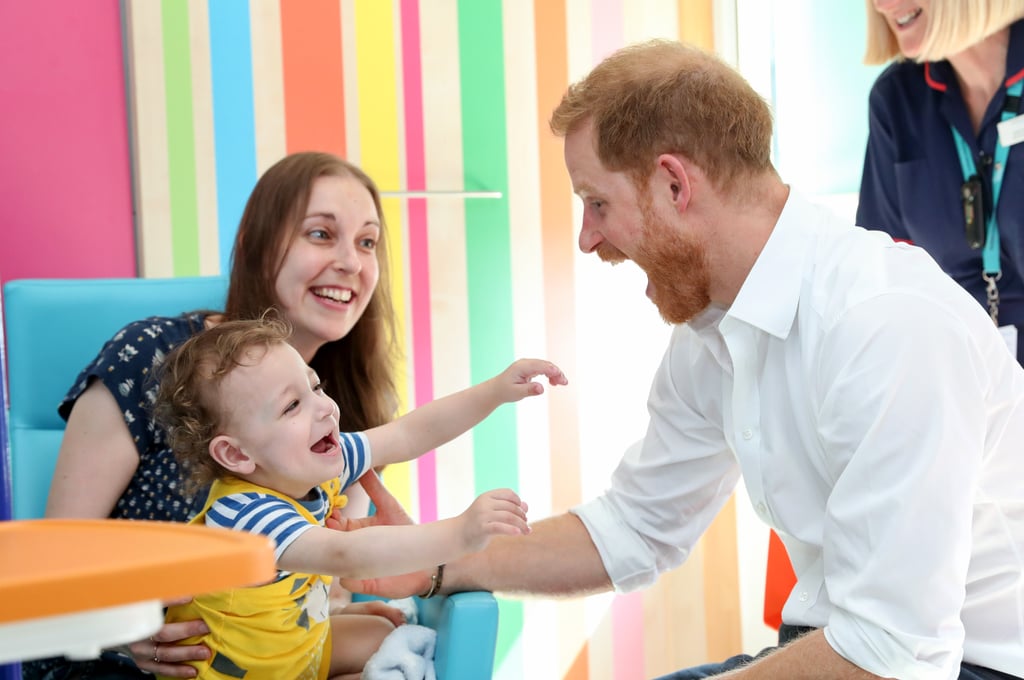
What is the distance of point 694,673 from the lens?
177 centimetres

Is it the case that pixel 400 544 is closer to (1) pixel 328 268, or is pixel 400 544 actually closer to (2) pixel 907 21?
(1) pixel 328 268

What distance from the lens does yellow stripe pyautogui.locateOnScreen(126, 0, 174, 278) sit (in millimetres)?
2533

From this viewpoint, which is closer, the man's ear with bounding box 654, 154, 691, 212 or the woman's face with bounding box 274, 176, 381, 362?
the man's ear with bounding box 654, 154, 691, 212

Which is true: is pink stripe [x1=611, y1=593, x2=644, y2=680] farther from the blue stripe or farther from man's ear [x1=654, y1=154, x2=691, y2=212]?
man's ear [x1=654, y1=154, x2=691, y2=212]

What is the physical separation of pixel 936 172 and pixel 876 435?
1.36 meters

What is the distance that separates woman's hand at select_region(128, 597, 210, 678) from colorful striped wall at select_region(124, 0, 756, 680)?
126 cm

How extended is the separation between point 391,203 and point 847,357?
1685mm

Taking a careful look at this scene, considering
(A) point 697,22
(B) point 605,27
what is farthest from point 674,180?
(A) point 697,22

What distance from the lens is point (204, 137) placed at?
103 inches

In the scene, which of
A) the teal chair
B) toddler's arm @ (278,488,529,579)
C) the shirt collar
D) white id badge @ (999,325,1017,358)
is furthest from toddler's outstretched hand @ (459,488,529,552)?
white id badge @ (999,325,1017,358)

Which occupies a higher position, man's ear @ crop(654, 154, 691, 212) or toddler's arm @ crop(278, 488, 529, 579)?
man's ear @ crop(654, 154, 691, 212)

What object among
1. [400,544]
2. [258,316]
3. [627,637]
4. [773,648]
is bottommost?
[627,637]

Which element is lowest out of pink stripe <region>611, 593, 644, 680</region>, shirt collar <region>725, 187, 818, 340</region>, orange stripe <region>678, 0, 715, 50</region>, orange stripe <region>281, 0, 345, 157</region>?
pink stripe <region>611, 593, 644, 680</region>

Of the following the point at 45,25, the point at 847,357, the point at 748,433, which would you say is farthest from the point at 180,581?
the point at 45,25
